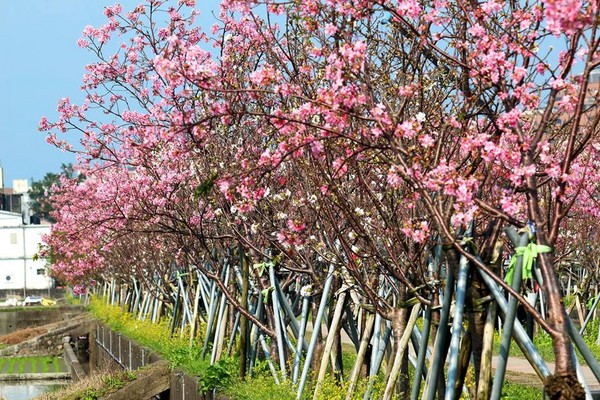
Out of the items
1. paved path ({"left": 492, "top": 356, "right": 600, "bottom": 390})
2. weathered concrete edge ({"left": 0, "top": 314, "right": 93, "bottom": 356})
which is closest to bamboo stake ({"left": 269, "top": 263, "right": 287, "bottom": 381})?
paved path ({"left": 492, "top": 356, "right": 600, "bottom": 390})

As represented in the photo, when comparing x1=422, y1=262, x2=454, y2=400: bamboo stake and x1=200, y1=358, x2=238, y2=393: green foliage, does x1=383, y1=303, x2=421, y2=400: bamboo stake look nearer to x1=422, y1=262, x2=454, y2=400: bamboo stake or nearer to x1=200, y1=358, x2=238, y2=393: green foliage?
x1=422, y1=262, x2=454, y2=400: bamboo stake

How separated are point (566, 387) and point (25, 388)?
1396 inches

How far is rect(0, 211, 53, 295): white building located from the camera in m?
121

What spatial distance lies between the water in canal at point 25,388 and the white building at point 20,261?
79896mm

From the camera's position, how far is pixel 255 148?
14906 millimetres

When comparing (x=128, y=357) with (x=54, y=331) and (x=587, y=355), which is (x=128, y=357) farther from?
(x=54, y=331)

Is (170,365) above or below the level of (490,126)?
below

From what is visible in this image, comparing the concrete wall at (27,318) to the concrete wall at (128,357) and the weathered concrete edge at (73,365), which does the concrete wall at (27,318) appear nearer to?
the weathered concrete edge at (73,365)

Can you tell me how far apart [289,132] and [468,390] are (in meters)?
4.42

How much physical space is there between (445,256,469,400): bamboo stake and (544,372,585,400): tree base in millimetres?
1737

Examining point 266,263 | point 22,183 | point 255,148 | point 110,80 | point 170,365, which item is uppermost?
point 22,183

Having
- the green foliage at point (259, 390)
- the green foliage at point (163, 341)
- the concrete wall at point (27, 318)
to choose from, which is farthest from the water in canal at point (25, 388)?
the concrete wall at point (27, 318)

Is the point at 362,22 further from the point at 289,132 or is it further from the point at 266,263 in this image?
the point at 266,263

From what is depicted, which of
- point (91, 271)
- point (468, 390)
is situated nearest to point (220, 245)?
point (468, 390)
